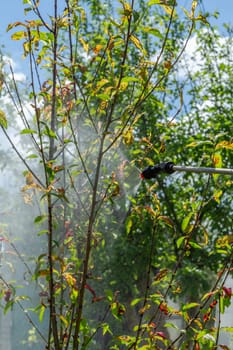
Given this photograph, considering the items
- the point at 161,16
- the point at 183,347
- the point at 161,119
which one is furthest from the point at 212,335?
the point at 161,16

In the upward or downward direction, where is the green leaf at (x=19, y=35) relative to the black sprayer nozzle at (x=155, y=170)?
upward

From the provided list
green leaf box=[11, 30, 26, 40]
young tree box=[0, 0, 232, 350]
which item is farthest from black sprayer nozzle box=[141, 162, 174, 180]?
green leaf box=[11, 30, 26, 40]

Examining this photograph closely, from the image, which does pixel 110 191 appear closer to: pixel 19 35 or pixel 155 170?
pixel 155 170

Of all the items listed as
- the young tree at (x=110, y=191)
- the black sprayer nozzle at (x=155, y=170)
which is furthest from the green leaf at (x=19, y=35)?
the black sprayer nozzle at (x=155, y=170)

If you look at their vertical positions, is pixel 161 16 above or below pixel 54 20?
above

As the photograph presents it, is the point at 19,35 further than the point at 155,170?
No

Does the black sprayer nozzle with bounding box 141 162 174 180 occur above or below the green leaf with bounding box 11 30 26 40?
below

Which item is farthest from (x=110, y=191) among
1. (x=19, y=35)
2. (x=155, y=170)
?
(x=19, y=35)

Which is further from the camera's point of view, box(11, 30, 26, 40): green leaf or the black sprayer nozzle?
the black sprayer nozzle

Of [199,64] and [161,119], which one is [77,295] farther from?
[199,64]

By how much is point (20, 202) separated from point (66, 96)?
548 inches

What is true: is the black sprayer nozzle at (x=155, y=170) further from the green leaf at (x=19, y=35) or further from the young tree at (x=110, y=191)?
the green leaf at (x=19, y=35)

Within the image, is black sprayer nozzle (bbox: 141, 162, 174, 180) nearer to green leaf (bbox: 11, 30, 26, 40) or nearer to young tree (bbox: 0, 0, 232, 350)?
young tree (bbox: 0, 0, 232, 350)

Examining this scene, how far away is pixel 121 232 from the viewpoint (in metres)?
11.9
